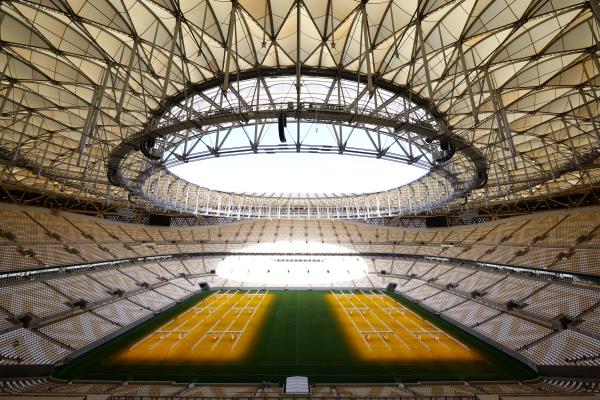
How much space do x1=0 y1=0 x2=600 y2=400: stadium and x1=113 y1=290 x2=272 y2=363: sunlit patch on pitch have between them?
242 millimetres

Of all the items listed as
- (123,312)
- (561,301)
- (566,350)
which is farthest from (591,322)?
(123,312)

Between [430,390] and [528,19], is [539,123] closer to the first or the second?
[528,19]

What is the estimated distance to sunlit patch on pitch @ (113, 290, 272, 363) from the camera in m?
19.6

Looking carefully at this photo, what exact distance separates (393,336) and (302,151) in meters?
19.4

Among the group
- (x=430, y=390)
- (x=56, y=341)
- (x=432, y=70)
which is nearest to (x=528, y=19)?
(x=432, y=70)

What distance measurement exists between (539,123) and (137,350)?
3768cm

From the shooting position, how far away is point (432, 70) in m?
15.6

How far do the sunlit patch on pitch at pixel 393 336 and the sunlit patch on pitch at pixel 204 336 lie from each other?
967 centimetres

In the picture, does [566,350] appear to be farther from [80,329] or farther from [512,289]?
[80,329]

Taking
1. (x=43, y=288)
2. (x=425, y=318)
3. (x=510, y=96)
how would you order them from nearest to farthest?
1. (x=510, y=96)
2. (x=43, y=288)
3. (x=425, y=318)

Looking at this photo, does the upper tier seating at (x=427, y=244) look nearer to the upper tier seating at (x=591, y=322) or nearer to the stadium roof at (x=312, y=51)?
the upper tier seating at (x=591, y=322)

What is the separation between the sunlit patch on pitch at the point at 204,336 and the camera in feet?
64.3

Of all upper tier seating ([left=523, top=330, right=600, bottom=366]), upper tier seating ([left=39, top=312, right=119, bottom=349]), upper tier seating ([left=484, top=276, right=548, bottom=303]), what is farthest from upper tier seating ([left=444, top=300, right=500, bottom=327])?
upper tier seating ([left=39, top=312, right=119, bottom=349])

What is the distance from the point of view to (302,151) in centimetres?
1775
